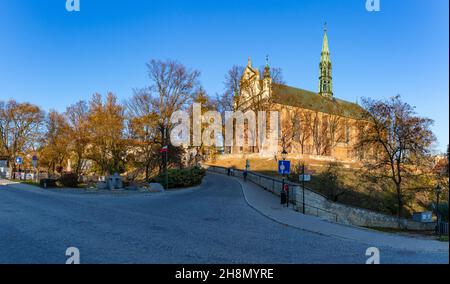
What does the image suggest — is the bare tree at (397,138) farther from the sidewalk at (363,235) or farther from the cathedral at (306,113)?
the sidewalk at (363,235)

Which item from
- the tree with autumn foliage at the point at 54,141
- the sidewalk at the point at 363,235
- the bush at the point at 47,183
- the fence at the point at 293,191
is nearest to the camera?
the sidewalk at the point at 363,235

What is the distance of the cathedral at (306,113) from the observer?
2021 inches

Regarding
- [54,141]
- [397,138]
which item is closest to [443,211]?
[397,138]

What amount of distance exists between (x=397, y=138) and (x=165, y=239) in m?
24.8

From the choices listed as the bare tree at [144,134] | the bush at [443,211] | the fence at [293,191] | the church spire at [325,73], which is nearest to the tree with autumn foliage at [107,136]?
the bare tree at [144,134]

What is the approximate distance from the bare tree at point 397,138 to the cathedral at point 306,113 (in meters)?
2.15

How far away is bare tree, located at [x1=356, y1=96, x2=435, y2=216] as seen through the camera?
2645cm

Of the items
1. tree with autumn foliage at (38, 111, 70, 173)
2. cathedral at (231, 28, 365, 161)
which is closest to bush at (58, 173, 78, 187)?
tree with autumn foliage at (38, 111, 70, 173)

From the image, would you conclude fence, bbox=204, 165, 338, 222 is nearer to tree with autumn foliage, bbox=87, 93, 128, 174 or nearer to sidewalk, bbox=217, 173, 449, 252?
sidewalk, bbox=217, 173, 449, 252

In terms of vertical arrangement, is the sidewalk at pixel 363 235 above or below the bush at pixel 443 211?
above

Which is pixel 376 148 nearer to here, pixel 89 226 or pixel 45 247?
pixel 89 226

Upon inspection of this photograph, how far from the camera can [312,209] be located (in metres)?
24.0

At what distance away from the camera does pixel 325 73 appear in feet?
311
